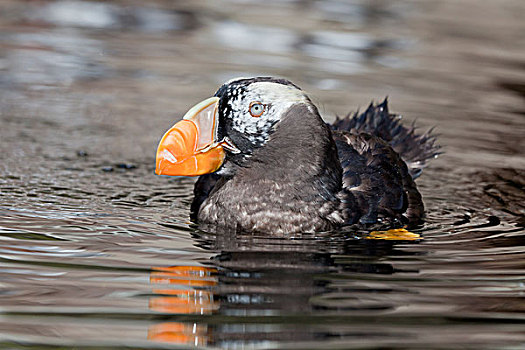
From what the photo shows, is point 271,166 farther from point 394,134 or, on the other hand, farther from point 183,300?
point 394,134

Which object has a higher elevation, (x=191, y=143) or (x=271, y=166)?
(x=191, y=143)

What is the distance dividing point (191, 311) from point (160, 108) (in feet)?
15.9

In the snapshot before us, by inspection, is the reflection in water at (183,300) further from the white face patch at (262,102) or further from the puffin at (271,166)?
the white face patch at (262,102)

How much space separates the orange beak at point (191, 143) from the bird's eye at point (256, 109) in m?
0.18

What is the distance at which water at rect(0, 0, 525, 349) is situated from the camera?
148 inches

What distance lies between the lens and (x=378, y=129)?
642 centimetres

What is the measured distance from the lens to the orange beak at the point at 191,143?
16.0 ft

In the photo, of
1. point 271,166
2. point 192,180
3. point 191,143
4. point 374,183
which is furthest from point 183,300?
point 192,180

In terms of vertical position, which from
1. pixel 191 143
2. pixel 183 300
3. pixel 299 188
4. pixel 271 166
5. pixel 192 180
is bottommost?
pixel 183 300

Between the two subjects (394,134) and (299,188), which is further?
(394,134)

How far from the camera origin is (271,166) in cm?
506

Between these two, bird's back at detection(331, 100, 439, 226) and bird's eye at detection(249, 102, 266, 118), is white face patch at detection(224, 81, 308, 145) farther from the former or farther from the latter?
bird's back at detection(331, 100, 439, 226)

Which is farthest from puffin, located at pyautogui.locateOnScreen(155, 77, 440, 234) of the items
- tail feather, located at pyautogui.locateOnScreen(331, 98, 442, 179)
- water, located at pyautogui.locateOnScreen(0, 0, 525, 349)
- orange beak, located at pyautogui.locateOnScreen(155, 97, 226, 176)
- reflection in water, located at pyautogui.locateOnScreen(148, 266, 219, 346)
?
tail feather, located at pyautogui.locateOnScreen(331, 98, 442, 179)

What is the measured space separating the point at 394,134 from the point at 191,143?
6.52ft
